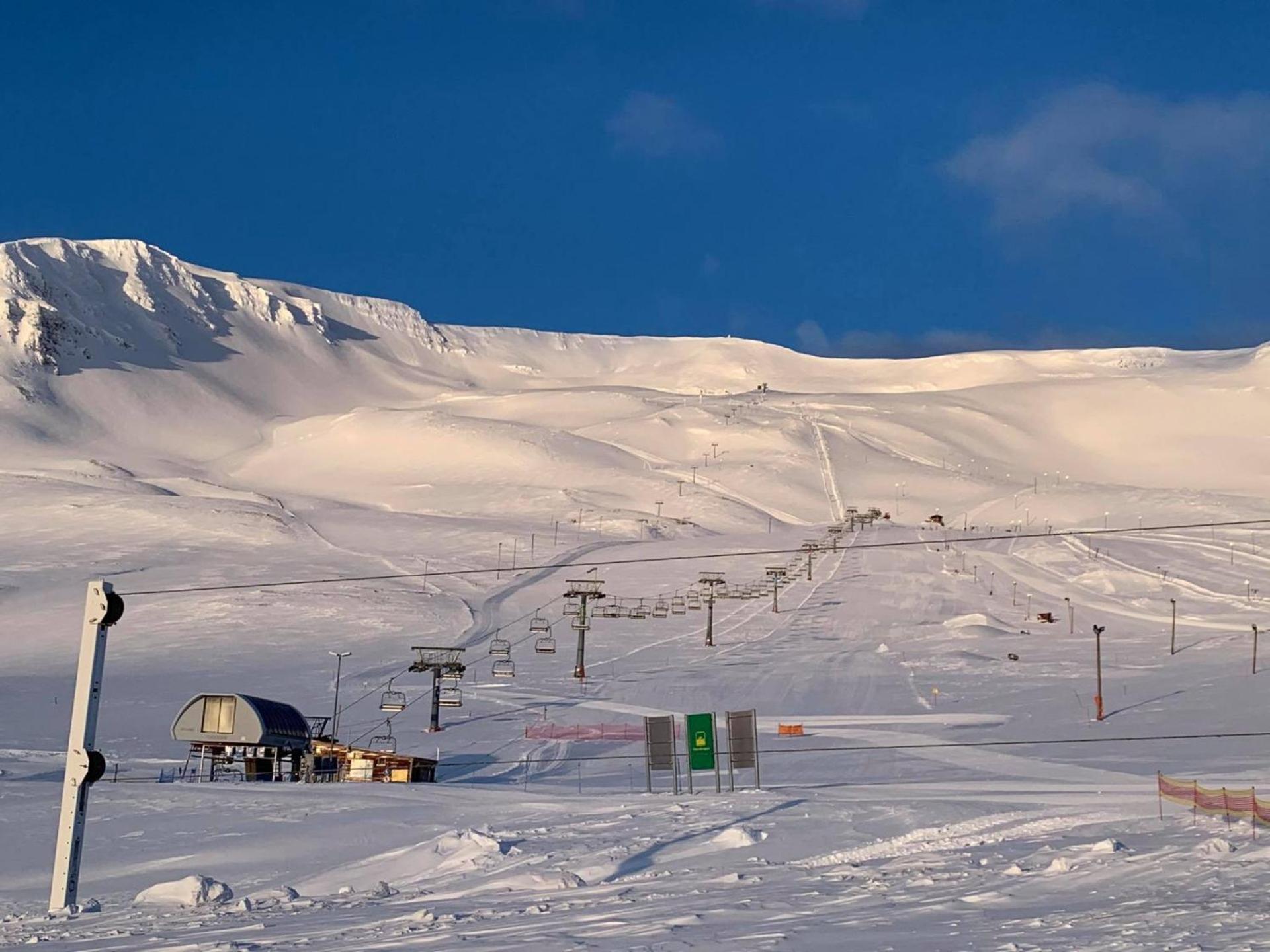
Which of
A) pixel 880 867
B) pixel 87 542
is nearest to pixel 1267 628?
pixel 880 867

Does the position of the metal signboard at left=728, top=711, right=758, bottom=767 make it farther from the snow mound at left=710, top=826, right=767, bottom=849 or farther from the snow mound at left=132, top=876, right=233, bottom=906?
the snow mound at left=132, top=876, right=233, bottom=906

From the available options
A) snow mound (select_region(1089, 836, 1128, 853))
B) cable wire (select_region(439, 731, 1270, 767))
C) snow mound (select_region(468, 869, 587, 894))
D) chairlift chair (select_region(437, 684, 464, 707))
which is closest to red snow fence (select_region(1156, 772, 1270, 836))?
snow mound (select_region(1089, 836, 1128, 853))

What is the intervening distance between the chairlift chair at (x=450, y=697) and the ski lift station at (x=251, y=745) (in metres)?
6.56

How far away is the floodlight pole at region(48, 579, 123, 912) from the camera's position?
14.5 metres

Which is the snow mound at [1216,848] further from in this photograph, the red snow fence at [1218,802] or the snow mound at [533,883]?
the snow mound at [533,883]

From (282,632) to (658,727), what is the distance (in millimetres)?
39838

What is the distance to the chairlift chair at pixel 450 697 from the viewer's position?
4509cm

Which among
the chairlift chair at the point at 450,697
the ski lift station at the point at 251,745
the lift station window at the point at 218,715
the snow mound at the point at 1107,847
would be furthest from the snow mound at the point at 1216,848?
the chairlift chair at the point at 450,697

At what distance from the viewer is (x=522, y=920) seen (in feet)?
44.6

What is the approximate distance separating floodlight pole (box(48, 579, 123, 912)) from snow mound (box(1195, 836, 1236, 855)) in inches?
464

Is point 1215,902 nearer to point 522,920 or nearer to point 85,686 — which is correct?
point 522,920

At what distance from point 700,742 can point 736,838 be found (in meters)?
9.13

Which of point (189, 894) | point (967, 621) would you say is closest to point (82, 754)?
point (189, 894)

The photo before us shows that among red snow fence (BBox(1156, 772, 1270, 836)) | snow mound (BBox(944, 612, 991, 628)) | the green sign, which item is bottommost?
red snow fence (BBox(1156, 772, 1270, 836))
